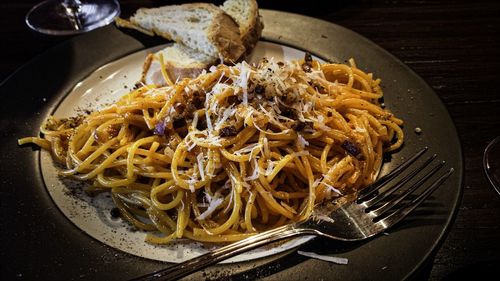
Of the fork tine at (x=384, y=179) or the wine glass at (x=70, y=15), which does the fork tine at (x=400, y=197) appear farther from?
the wine glass at (x=70, y=15)

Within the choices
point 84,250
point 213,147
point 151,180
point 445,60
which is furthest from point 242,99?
point 445,60

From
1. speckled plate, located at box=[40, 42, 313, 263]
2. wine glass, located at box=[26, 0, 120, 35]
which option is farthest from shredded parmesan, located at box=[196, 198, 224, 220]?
wine glass, located at box=[26, 0, 120, 35]

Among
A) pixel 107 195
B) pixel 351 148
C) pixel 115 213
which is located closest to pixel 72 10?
pixel 107 195

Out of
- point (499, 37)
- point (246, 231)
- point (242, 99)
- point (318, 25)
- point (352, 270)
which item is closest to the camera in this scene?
point (352, 270)

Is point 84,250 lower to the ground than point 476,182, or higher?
lower

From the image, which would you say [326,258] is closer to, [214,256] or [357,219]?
[357,219]

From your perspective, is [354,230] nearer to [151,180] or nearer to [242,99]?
[242,99]

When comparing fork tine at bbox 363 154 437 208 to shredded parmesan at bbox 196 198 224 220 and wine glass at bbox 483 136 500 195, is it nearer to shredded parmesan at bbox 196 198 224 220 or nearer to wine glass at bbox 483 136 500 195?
wine glass at bbox 483 136 500 195
